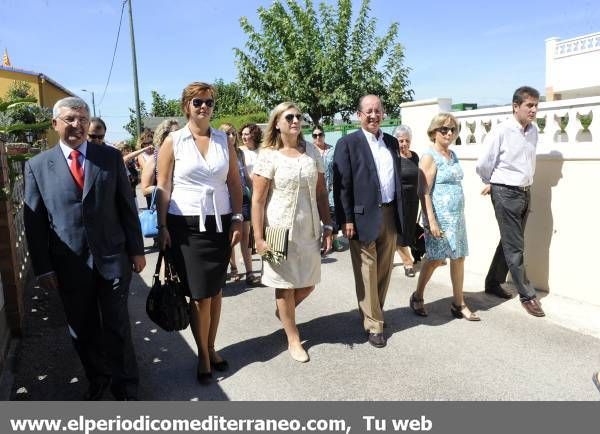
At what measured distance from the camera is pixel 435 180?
4.62m

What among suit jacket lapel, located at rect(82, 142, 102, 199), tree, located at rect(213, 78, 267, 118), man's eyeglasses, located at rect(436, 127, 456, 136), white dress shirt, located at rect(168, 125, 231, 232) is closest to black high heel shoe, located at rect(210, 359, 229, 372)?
white dress shirt, located at rect(168, 125, 231, 232)

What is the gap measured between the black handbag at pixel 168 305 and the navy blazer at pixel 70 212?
483mm

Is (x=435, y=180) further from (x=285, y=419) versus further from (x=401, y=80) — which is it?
(x=401, y=80)

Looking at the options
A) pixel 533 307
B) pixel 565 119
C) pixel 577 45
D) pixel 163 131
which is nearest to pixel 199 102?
pixel 163 131

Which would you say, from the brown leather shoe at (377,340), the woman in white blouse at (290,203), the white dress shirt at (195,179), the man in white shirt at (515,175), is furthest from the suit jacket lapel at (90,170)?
the man in white shirt at (515,175)

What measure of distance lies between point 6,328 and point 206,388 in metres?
1.86

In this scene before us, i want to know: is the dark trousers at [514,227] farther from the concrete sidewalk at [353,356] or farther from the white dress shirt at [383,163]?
the white dress shirt at [383,163]

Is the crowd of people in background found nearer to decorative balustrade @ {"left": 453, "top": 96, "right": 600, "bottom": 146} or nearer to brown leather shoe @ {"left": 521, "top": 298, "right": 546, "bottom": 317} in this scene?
brown leather shoe @ {"left": 521, "top": 298, "right": 546, "bottom": 317}

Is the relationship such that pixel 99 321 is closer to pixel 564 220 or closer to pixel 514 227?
pixel 514 227

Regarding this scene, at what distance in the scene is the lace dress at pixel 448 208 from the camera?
458 centimetres

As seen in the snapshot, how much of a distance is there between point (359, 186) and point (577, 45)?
20.1m

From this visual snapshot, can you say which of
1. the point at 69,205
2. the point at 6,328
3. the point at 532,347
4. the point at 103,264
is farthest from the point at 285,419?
the point at 6,328

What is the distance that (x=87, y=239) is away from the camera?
296 cm

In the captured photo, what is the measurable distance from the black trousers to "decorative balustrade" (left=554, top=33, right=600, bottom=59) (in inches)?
818
